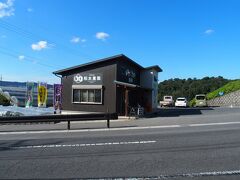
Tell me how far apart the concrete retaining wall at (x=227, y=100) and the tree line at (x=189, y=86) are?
24.7 meters

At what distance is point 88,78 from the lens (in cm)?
3058

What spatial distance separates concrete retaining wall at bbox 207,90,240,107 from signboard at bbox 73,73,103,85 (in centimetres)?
3275

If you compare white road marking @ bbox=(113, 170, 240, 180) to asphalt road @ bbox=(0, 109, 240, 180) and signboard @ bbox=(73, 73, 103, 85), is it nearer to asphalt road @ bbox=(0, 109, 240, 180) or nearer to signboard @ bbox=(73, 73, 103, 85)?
asphalt road @ bbox=(0, 109, 240, 180)

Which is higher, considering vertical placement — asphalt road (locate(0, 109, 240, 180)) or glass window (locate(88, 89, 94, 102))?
glass window (locate(88, 89, 94, 102))

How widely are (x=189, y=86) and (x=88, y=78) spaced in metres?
67.6

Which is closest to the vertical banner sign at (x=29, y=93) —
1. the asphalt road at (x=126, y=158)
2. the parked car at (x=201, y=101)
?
the parked car at (x=201, y=101)

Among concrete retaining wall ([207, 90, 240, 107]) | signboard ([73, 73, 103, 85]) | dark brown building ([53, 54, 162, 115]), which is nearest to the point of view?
dark brown building ([53, 54, 162, 115])

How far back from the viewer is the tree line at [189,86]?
89.1 meters

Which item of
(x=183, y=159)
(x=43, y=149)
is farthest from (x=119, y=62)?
(x=183, y=159)

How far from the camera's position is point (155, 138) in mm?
13281

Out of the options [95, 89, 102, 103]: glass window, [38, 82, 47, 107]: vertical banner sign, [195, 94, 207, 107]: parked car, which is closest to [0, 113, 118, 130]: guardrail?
[95, 89, 102, 103]: glass window

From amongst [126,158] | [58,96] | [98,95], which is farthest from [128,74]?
[126,158]

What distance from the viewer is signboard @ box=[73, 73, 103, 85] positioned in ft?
99.1

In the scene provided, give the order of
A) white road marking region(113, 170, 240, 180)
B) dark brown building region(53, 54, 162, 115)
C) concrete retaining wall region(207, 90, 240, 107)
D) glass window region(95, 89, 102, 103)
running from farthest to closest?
1. concrete retaining wall region(207, 90, 240, 107)
2. glass window region(95, 89, 102, 103)
3. dark brown building region(53, 54, 162, 115)
4. white road marking region(113, 170, 240, 180)
